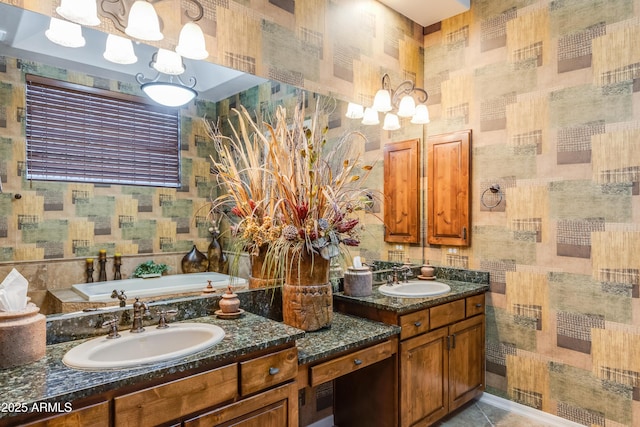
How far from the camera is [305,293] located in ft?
6.58

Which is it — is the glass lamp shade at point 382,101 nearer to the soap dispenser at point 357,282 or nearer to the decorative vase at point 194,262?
the soap dispenser at point 357,282

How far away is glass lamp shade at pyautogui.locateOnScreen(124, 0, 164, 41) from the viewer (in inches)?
69.4

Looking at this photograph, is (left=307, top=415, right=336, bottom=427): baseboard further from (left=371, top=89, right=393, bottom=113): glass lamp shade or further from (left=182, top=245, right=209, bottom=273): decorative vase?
(left=371, top=89, right=393, bottom=113): glass lamp shade

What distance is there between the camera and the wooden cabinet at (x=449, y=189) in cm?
310

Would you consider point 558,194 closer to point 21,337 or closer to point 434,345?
point 434,345

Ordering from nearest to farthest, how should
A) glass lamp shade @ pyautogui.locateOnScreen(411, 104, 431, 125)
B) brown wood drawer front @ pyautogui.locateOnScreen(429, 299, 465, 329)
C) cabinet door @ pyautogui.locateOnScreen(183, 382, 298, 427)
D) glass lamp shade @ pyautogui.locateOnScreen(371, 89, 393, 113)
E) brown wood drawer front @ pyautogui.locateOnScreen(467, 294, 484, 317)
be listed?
1. cabinet door @ pyautogui.locateOnScreen(183, 382, 298, 427)
2. brown wood drawer front @ pyautogui.locateOnScreen(429, 299, 465, 329)
3. brown wood drawer front @ pyautogui.locateOnScreen(467, 294, 484, 317)
4. glass lamp shade @ pyautogui.locateOnScreen(371, 89, 393, 113)
5. glass lamp shade @ pyautogui.locateOnScreen(411, 104, 431, 125)

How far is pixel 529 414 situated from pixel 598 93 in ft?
7.13

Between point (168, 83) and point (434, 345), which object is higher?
point (168, 83)

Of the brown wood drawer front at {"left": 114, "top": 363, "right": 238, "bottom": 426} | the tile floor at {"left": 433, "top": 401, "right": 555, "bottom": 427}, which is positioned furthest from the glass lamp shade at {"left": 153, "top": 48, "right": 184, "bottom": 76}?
the tile floor at {"left": 433, "top": 401, "right": 555, "bottom": 427}

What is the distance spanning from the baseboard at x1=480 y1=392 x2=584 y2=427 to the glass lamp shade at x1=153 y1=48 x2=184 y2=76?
3009mm

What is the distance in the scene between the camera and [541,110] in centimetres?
272

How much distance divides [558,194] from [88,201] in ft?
8.90

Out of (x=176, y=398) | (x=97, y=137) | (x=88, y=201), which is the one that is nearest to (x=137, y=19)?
(x=97, y=137)

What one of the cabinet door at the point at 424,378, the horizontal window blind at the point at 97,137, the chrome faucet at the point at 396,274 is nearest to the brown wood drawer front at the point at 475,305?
the cabinet door at the point at 424,378
